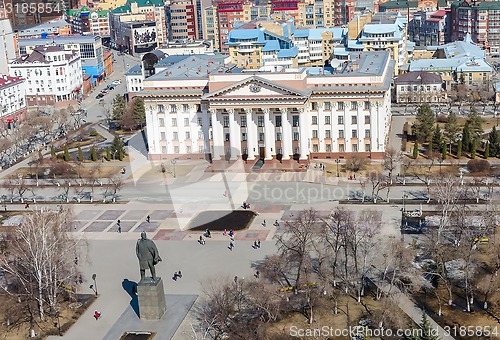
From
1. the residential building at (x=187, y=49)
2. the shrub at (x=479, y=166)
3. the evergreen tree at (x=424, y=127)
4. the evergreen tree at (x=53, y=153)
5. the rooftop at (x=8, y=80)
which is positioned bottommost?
the shrub at (x=479, y=166)

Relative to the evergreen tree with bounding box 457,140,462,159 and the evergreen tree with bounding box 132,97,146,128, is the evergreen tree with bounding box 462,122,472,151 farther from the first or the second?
the evergreen tree with bounding box 132,97,146,128

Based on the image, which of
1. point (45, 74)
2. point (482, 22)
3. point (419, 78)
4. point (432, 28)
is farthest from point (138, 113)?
point (432, 28)

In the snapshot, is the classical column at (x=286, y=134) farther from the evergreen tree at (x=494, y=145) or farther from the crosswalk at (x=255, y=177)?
the evergreen tree at (x=494, y=145)

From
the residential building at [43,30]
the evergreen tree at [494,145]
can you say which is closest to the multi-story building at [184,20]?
the residential building at [43,30]

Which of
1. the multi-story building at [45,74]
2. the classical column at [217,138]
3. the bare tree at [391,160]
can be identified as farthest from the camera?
the multi-story building at [45,74]

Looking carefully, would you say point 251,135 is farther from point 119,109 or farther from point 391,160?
point 119,109

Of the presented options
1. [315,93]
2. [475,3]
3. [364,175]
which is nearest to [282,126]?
[315,93]

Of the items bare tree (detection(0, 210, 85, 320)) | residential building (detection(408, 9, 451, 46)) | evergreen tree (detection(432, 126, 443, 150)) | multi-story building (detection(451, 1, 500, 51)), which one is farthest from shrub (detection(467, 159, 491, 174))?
residential building (detection(408, 9, 451, 46))
